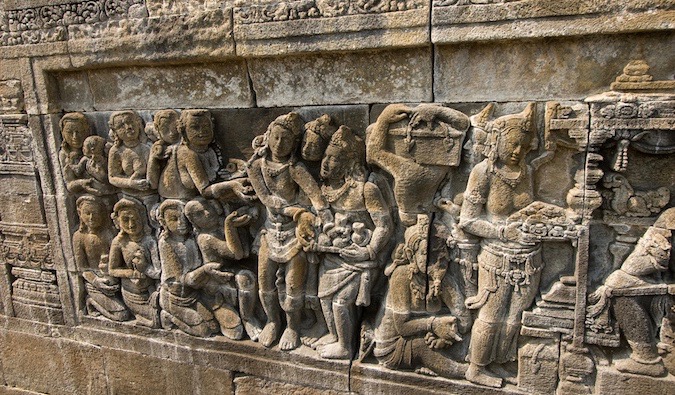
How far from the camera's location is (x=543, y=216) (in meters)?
3.03

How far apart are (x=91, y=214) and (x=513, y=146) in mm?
3519

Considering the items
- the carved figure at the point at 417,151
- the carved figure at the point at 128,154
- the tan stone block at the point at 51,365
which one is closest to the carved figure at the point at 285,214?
the carved figure at the point at 417,151

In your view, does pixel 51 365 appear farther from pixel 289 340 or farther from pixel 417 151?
pixel 417 151

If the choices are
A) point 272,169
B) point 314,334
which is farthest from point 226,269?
point 272,169

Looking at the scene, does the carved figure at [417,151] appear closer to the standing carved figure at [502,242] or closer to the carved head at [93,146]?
the standing carved figure at [502,242]

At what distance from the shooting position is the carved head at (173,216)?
3904 mm

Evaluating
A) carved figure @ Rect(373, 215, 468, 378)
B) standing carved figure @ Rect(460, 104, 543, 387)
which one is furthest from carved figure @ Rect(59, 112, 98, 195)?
standing carved figure @ Rect(460, 104, 543, 387)

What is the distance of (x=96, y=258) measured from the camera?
4383 mm

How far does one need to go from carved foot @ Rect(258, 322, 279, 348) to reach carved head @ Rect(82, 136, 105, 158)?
6.77 ft

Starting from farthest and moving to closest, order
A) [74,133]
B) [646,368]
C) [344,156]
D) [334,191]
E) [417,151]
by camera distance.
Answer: [74,133] → [334,191] → [344,156] → [417,151] → [646,368]

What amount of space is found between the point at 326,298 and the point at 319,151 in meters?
1.14

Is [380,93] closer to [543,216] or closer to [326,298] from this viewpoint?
[543,216]

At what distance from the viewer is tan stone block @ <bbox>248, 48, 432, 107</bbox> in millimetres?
3180

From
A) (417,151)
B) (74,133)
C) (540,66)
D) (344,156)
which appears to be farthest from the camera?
(74,133)
